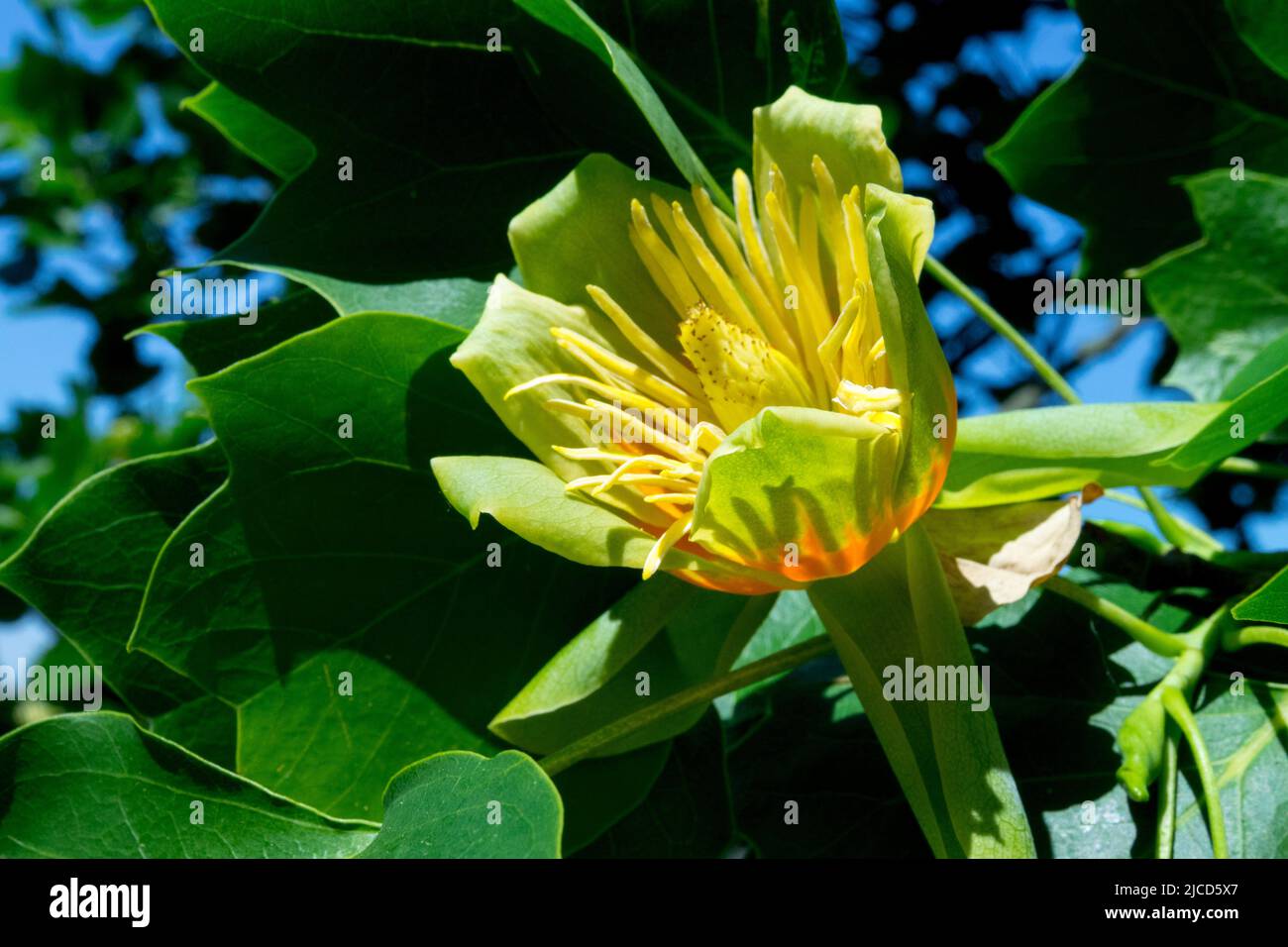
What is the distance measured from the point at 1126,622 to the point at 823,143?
26.9 inches

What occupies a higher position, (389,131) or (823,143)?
(389,131)

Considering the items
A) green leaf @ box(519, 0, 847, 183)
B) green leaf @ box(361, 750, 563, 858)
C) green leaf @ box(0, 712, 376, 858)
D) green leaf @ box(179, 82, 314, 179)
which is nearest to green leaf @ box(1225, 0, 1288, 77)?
green leaf @ box(519, 0, 847, 183)

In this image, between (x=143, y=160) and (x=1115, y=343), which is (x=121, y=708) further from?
(x=143, y=160)

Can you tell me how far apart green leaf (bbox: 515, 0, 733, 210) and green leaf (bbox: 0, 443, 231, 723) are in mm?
737

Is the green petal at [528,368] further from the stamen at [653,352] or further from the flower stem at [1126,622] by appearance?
the flower stem at [1126,622]

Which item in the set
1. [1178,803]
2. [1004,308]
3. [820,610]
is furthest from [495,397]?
[1004,308]

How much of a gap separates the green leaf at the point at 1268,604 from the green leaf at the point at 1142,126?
104cm

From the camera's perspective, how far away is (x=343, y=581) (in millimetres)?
1620

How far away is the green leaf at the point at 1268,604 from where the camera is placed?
4.23ft

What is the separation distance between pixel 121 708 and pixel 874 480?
120 centimetres

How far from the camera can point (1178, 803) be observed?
154 centimetres

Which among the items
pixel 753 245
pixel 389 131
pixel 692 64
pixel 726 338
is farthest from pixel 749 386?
pixel 389 131

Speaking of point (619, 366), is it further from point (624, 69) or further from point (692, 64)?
point (692, 64)

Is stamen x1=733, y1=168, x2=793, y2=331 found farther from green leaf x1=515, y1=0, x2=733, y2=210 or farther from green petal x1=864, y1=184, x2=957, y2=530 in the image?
green petal x1=864, y1=184, x2=957, y2=530
